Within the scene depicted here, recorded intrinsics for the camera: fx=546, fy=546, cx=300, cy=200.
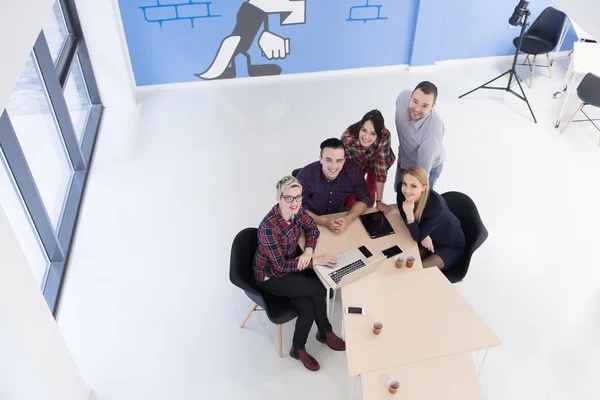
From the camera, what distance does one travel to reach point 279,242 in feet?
12.5

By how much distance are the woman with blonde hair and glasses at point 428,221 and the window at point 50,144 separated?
9.70ft

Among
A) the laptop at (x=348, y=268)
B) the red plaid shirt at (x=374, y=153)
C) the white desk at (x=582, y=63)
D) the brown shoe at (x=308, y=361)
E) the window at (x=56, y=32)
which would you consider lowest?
the brown shoe at (x=308, y=361)

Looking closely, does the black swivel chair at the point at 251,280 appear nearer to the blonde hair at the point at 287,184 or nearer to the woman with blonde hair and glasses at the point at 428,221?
the blonde hair at the point at 287,184

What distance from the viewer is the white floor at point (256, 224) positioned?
4148 millimetres

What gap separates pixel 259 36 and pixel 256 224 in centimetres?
294

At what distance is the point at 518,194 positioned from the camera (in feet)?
18.7

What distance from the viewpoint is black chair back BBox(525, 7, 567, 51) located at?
7060 millimetres

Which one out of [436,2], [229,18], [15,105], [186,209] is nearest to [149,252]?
[186,209]

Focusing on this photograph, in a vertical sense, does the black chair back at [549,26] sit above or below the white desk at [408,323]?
Result: above

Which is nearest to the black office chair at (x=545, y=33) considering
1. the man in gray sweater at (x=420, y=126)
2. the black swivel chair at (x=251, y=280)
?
the man in gray sweater at (x=420, y=126)

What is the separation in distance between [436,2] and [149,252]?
4.88 m

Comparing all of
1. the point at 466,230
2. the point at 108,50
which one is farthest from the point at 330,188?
the point at 108,50

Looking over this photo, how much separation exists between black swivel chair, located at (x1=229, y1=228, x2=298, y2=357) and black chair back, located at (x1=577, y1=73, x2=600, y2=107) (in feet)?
14.2

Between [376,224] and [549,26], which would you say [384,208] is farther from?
[549,26]
